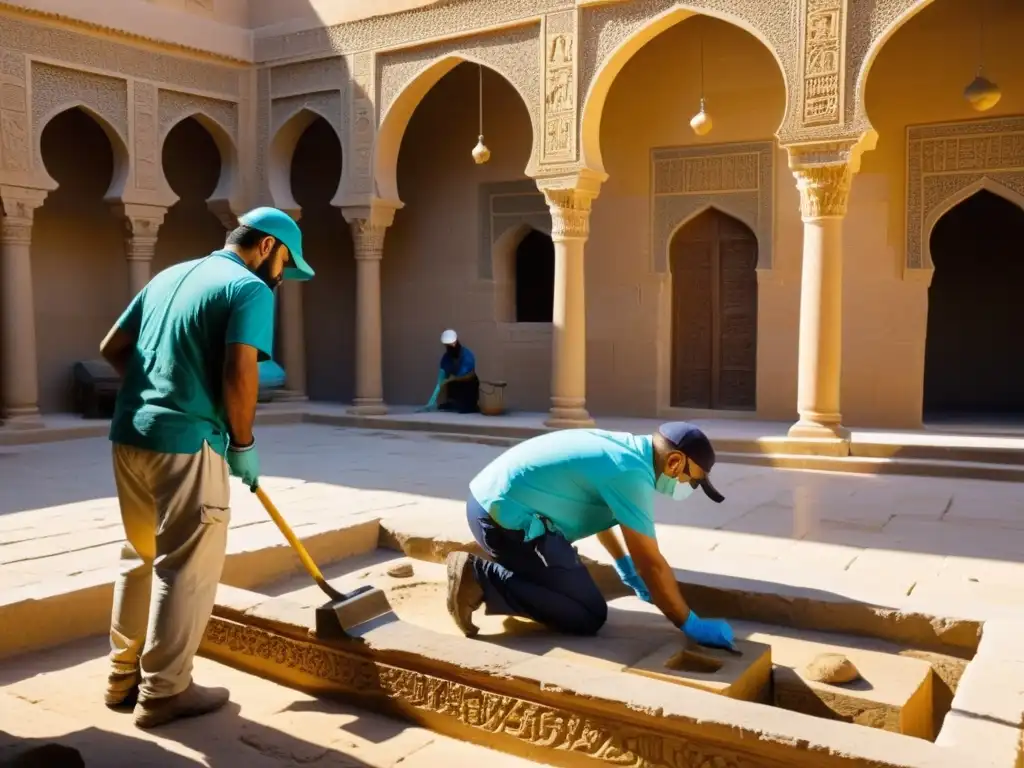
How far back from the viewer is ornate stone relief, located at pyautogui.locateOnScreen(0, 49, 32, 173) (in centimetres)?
1073

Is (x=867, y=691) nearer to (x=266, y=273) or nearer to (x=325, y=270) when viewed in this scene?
(x=266, y=273)

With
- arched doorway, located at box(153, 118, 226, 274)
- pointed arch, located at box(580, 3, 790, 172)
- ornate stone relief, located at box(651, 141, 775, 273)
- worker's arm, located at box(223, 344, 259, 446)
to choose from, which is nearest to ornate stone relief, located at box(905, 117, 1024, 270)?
ornate stone relief, located at box(651, 141, 775, 273)

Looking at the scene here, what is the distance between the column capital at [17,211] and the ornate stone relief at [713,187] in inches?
275

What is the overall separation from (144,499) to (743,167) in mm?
9370

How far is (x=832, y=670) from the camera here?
362 cm

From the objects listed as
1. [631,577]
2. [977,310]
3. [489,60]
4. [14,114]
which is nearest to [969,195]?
[977,310]

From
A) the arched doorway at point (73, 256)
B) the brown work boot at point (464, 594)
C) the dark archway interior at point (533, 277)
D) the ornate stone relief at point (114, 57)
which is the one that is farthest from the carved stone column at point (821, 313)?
the arched doorway at point (73, 256)

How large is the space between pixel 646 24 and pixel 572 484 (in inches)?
278

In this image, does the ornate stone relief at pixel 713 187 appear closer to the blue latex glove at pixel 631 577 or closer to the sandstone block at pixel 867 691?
the blue latex glove at pixel 631 577

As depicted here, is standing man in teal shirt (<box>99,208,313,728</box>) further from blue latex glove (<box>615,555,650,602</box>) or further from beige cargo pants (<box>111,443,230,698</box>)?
blue latex glove (<box>615,555,650,602</box>)

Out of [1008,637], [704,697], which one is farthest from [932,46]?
[704,697]

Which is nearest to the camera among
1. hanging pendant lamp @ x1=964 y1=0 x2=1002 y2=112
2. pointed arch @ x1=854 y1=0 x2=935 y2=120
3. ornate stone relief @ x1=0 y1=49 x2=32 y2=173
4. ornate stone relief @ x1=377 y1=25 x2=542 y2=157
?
pointed arch @ x1=854 y1=0 x2=935 y2=120

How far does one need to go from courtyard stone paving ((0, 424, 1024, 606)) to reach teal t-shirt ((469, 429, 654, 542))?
1308 mm

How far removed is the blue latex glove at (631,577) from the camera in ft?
13.5
